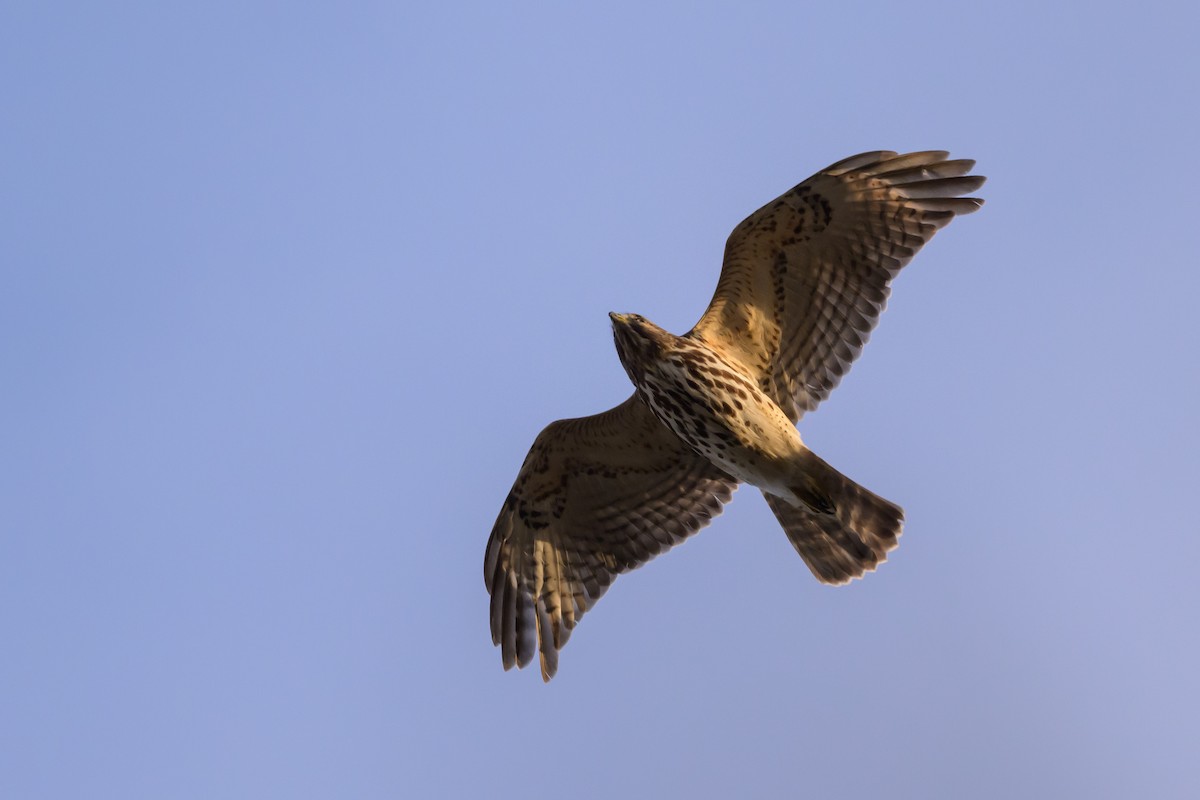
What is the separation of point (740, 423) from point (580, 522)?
6.40ft

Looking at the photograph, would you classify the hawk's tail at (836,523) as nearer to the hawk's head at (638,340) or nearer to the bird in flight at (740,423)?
the bird in flight at (740,423)

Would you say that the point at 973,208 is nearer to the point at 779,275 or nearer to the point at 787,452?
the point at 779,275

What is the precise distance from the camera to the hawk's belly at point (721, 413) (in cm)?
1098

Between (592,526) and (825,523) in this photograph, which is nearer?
(825,523)

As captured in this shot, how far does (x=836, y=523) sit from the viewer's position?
1158 centimetres

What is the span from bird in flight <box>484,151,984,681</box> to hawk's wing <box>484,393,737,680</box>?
0.4 inches

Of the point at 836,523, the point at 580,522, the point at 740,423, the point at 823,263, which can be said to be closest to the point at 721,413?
the point at 740,423

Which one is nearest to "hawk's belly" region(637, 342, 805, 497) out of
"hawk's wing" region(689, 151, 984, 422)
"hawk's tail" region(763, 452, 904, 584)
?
"hawk's tail" region(763, 452, 904, 584)

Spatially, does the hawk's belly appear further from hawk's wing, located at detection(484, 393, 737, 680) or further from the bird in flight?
hawk's wing, located at detection(484, 393, 737, 680)

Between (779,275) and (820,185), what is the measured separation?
2.35 ft

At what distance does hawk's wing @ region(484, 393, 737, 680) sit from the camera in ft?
39.9

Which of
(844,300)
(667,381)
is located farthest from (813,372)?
(667,381)

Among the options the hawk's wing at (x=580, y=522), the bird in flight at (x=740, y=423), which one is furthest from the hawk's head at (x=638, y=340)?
the hawk's wing at (x=580, y=522)

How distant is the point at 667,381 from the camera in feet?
36.1
